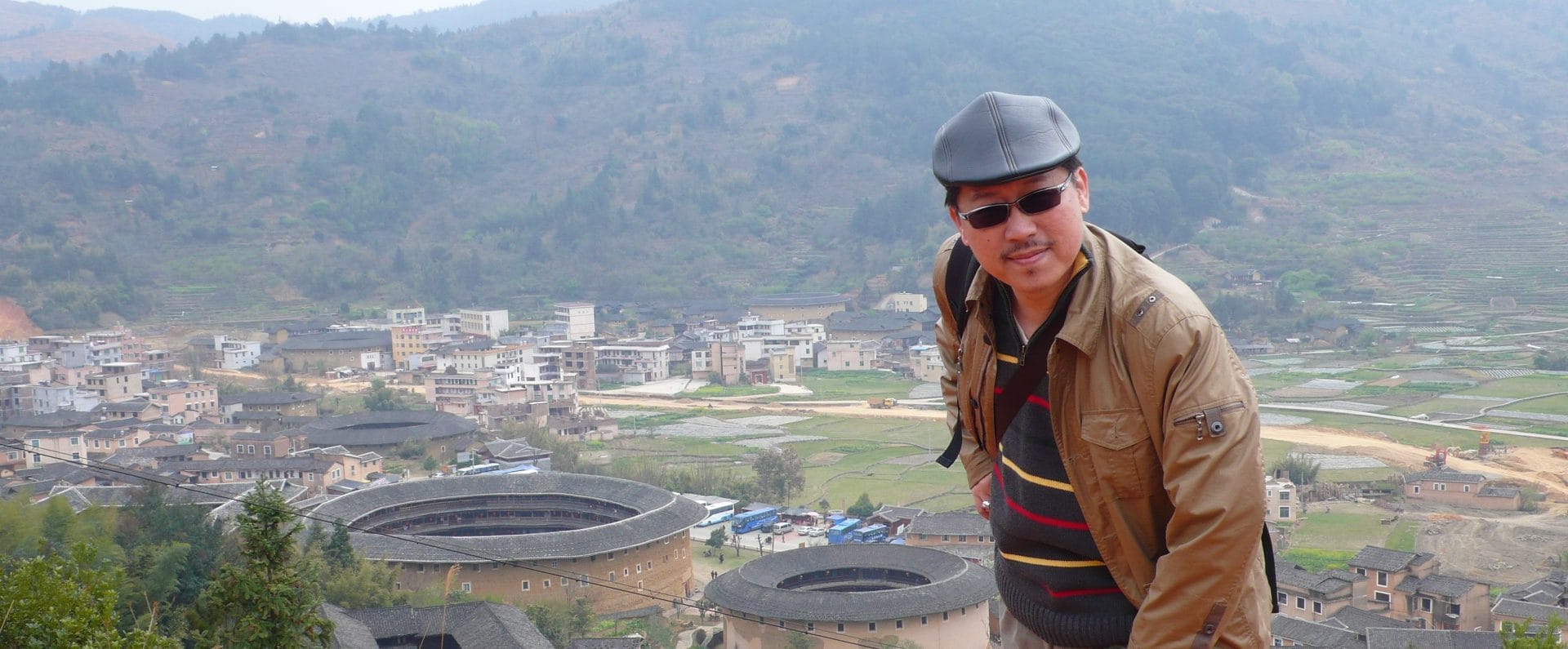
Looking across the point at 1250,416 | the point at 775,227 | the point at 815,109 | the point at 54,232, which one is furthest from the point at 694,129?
the point at 1250,416

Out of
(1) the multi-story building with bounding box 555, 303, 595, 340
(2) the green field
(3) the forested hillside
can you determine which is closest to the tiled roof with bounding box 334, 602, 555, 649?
(2) the green field

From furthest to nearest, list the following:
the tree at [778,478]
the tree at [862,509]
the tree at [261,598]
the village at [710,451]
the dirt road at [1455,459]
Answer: the tree at [778,478], the dirt road at [1455,459], the tree at [862,509], the village at [710,451], the tree at [261,598]

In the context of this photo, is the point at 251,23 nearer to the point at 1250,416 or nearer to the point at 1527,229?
the point at 1527,229

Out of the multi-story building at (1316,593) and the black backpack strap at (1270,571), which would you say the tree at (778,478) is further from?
the black backpack strap at (1270,571)

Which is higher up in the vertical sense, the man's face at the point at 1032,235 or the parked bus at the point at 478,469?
the man's face at the point at 1032,235

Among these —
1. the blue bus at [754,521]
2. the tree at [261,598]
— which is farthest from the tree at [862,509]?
the tree at [261,598]

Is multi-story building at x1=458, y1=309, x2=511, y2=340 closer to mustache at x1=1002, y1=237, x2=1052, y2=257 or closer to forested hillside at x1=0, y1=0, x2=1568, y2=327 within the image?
forested hillside at x1=0, y1=0, x2=1568, y2=327
